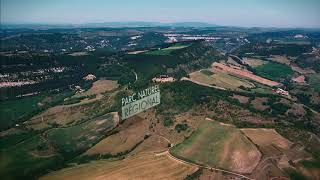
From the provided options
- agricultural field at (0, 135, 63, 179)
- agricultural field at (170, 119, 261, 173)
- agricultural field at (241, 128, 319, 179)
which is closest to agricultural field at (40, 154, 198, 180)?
agricultural field at (170, 119, 261, 173)

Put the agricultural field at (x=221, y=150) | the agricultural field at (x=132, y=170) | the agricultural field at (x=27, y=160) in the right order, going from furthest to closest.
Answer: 1. the agricultural field at (x=221, y=150)
2. the agricultural field at (x=27, y=160)
3. the agricultural field at (x=132, y=170)

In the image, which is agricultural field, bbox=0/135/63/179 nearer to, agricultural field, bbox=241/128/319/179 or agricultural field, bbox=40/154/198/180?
agricultural field, bbox=40/154/198/180

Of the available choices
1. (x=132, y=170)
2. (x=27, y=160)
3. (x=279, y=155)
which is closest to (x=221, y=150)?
(x=279, y=155)

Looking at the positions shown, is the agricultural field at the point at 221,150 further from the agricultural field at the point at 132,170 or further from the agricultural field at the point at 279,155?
the agricultural field at the point at 132,170

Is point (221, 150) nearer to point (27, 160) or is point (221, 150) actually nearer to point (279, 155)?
point (279, 155)


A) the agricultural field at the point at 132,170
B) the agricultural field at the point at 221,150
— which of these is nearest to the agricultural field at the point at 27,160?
the agricultural field at the point at 132,170

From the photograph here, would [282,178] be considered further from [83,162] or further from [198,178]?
[83,162]

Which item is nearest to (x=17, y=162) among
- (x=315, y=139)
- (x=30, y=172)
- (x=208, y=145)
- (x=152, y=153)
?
(x=30, y=172)
